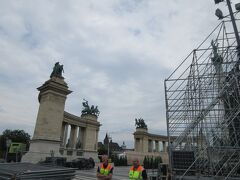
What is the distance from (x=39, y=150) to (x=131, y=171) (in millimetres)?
21891

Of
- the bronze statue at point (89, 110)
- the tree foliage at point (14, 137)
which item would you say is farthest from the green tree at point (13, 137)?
the bronze statue at point (89, 110)

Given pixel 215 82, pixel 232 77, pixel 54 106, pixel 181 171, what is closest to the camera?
pixel 232 77

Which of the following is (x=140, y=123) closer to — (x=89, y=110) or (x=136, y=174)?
(x=89, y=110)

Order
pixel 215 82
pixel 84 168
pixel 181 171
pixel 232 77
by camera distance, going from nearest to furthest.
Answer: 1. pixel 232 77
2. pixel 181 171
3. pixel 215 82
4. pixel 84 168

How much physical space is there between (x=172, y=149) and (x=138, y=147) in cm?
4684

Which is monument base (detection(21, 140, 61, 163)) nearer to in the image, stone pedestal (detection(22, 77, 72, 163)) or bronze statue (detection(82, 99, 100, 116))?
stone pedestal (detection(22, 77, 72, 163))

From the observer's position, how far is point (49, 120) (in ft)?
90.4

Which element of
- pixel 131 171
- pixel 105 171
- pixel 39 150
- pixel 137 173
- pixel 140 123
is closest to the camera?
pixel 137 173

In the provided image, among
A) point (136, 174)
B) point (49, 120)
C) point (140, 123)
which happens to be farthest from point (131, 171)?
point (140, 123)

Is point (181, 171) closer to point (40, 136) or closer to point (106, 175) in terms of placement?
point (106, 175)

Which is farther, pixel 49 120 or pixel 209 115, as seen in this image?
pixel 49 120

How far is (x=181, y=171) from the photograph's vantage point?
10.2 m

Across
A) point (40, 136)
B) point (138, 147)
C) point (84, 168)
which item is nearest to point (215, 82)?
point (84, 168)

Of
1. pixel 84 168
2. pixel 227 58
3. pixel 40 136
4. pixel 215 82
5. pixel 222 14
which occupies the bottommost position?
pixel 84 168
